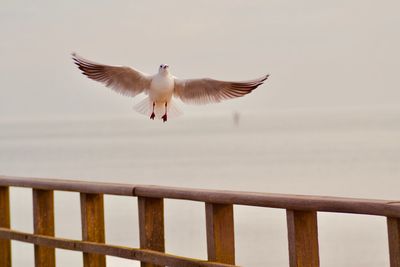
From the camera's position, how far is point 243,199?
3.47m

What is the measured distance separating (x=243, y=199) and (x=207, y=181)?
26.1 meters

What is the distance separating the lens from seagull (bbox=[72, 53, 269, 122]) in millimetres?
5852

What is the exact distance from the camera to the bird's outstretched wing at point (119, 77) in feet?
19.4

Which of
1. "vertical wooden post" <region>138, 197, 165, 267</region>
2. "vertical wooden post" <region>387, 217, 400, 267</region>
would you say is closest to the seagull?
"vertical wooden post" <region>138, 197, 165, 267</region>

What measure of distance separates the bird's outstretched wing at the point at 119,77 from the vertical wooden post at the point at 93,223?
1701 mm

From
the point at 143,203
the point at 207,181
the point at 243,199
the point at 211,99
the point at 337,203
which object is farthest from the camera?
the point at 207,181

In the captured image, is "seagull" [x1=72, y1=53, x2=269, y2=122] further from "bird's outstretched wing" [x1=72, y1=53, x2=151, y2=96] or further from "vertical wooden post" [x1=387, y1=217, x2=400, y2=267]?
"vertical wooden post" [x1=387, y1=217, x2=400, y2=267]

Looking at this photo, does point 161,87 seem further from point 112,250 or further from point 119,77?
point 112,250

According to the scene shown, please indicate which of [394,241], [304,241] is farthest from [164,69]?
[394,241]

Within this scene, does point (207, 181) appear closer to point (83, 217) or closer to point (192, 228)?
point (192, 228)

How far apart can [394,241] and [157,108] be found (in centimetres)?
347

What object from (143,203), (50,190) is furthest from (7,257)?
(143,203)

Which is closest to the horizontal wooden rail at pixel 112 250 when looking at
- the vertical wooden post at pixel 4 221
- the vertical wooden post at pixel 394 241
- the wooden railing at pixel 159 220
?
the wooden railing at pixel 159 220

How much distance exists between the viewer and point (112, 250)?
4031 millimetres
